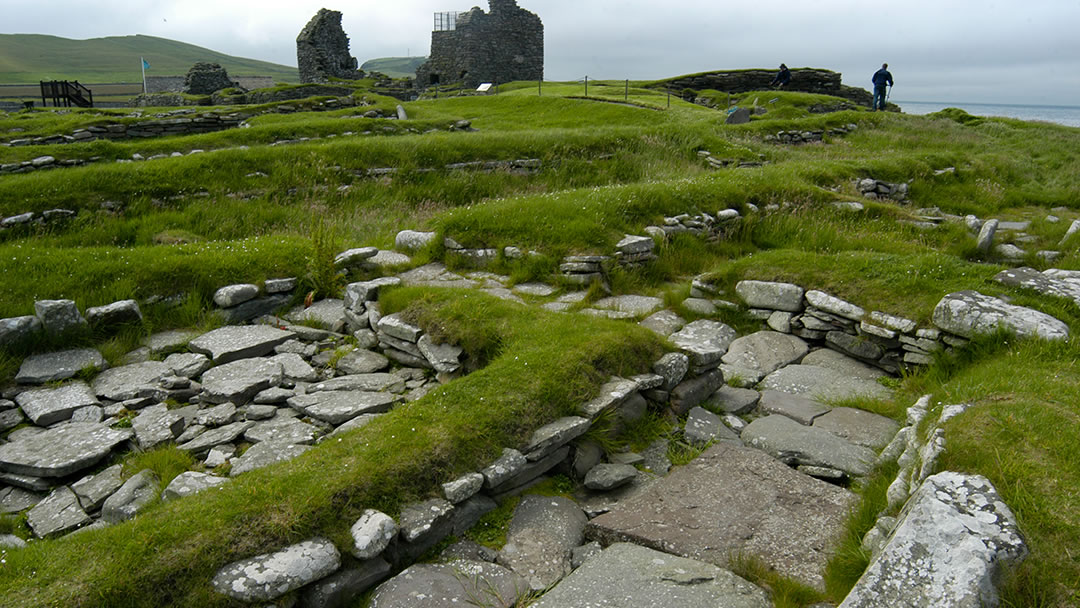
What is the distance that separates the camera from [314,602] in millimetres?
3777

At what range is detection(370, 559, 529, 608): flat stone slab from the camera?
12.5ft

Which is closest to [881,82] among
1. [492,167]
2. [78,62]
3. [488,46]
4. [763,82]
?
[763,82]

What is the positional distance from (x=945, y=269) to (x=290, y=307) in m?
8.24

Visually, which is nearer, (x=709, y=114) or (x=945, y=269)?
(x=945, y=269)

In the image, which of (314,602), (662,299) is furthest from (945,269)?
(314,602)

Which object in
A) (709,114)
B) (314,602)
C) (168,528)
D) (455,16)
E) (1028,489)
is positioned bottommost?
(314,602)

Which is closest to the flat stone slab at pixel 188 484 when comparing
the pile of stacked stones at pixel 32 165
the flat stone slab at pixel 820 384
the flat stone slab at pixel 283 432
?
the flat stone slab at pixel 283 432

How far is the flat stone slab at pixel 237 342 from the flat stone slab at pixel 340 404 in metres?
1.34

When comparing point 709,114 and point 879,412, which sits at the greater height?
point 709,114

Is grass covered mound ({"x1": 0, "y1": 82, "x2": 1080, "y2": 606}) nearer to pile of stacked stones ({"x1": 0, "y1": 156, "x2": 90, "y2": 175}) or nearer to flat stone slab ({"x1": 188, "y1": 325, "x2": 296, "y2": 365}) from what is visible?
pile of stacked stones ({"x1": 0, "y1": 156, "x2": 90, "y2": 175})

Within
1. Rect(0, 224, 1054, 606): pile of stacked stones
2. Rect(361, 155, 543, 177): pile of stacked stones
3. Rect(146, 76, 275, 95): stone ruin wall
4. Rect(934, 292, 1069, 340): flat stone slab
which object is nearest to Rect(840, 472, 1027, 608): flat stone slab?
Rect(0, 224, 1054, 606): pile of stacked stones

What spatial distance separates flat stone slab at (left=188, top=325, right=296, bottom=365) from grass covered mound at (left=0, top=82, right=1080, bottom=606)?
78 centimetres

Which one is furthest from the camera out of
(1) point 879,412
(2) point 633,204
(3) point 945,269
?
(2) point 633,204

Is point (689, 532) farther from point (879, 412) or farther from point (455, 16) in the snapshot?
point (455, 16)
